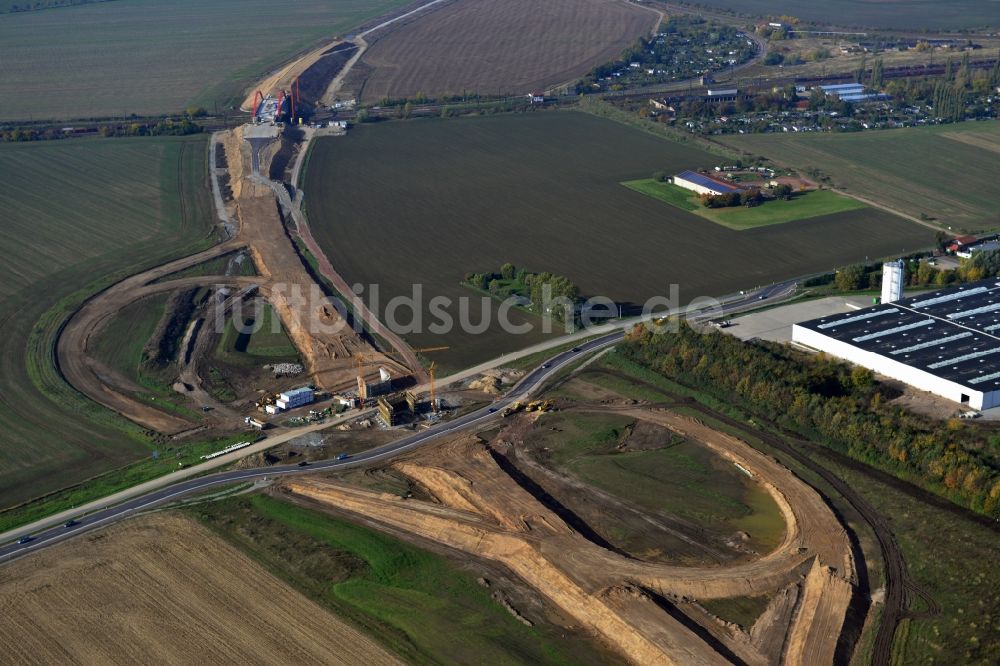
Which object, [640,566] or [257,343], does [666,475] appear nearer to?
[640,566]

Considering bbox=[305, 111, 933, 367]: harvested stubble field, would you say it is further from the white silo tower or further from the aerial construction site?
the white silo tower

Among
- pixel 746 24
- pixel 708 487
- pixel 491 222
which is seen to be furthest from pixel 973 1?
pixel 708 487

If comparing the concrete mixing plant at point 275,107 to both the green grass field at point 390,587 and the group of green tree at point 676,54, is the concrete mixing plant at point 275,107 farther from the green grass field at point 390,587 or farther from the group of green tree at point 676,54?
the green grass field at point 390,587

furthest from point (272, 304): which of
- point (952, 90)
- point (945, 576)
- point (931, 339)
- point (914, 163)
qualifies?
point (952, 90)

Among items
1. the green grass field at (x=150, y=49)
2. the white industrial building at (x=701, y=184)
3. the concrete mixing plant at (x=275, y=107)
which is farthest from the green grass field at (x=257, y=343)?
the green grass field at (x=150, y=49)

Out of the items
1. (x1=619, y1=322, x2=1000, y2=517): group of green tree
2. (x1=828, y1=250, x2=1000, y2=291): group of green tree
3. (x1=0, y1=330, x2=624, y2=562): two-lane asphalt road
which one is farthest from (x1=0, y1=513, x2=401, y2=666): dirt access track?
(x1=828, y1=250, x2=1000, y2=291): group of green tree

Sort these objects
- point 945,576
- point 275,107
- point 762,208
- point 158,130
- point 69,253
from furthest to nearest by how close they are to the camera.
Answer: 1. point 275,107
2. point 158,130
3. point 762,208
4. point 69,253
5. point 945,576
